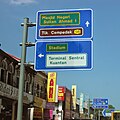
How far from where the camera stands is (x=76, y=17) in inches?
498

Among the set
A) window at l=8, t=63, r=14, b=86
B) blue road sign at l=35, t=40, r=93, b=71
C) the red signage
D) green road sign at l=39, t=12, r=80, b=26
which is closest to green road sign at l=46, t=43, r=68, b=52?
blue road sign at l=35, t=40, r=93, b=71

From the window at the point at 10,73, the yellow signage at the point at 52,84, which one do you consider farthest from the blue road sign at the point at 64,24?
the yellow signage at the point at 52,84

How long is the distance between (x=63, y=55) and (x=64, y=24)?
104 cm

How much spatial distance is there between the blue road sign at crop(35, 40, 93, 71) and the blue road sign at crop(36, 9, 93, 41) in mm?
250

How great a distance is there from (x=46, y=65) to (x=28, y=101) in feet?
77.0

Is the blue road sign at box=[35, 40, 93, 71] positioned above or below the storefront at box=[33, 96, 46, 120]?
above

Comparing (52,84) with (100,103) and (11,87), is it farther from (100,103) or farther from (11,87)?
(11,87)

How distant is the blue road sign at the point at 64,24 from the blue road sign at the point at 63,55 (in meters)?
0.25

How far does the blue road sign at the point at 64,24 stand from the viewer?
12.5m

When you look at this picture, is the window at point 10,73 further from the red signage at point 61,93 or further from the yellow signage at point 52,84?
the red signage at point 61,93

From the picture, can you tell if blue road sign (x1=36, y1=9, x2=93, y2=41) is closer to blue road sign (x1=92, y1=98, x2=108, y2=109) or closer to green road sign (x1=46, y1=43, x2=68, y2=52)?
green road sign (x1=46, y1=43, x2=68, y2=52)

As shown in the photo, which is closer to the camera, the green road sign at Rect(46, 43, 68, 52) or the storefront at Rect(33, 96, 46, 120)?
the green road sign at Rect(46, 43, 68, 52)

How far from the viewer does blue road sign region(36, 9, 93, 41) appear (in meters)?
12.5

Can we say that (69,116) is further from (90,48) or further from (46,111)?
(90,48)
